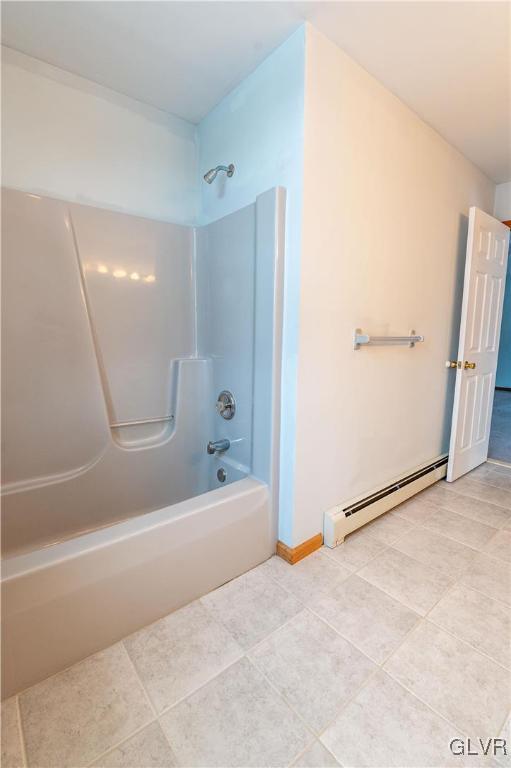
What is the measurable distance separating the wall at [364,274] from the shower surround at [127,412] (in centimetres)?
18

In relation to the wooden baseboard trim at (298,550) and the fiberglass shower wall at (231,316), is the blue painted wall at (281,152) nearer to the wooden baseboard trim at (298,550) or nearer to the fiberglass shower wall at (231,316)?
the wooden baseboard trim at (298,550)

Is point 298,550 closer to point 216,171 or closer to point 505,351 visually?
point 216,171

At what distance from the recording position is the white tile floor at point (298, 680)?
0.82m

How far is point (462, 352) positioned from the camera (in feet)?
7.18

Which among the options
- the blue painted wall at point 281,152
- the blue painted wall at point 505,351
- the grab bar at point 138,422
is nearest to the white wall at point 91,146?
the blue painted wall at point 281,152

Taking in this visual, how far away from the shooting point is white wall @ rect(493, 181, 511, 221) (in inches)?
101

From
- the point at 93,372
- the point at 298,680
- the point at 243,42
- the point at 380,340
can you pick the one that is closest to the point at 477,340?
the point at 380,340

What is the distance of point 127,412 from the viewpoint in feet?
5.63

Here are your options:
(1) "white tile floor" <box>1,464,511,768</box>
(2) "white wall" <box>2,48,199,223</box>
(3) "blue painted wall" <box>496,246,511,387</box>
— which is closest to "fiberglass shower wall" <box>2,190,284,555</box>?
(2) "white wall" <box>2,48,199,223</box>

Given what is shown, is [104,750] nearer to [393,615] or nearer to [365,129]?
[393,615]

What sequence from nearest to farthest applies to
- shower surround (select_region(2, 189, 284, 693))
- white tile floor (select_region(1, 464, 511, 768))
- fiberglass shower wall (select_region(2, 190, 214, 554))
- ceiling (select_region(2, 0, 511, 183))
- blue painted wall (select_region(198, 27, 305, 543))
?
white tile floor (select_region(1, 464, 511, 768))
shower surround (select_region(2, 189, 284, 693))
ceiling (select_region(2, 0, 511, 183))
blue painted wall (select_region(198, 27, 305, 543))
fiberglass shower wall (select_region(2, 190, 214, 554))

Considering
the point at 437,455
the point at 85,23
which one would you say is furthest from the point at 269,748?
the point at 85,23

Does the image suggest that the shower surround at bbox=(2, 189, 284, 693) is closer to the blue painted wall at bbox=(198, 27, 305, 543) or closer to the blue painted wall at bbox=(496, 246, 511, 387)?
the blue painted wall at bbox=(198, 27, 305, 543)

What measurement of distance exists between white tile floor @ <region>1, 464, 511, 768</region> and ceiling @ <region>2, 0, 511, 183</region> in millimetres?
2163
